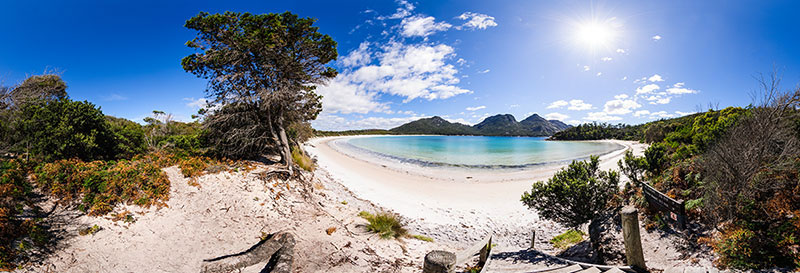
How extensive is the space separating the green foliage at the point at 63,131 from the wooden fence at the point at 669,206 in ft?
50.4

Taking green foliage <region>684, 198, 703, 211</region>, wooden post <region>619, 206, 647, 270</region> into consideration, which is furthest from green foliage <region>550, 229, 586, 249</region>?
wooden post <region>619, 206, 647, 270</region>

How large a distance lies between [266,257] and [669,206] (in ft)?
30.2

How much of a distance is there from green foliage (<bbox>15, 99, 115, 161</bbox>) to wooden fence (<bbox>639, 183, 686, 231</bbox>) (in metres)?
15.4

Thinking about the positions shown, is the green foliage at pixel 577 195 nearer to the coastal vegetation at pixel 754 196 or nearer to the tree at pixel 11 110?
the coastal vegetation at pixel 754 196

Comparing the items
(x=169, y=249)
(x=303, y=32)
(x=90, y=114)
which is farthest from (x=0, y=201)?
(x=303, y=32)

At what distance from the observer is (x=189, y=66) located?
8.77 m

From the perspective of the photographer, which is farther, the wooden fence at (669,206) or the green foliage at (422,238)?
the green foliage at (422,238)

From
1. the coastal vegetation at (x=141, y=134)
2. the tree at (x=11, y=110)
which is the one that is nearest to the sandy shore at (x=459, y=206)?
the coastal vegetation at (x=141, y=134)

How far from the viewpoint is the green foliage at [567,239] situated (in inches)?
280

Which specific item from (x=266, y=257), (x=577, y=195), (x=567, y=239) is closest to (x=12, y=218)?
(x=266, y=257)

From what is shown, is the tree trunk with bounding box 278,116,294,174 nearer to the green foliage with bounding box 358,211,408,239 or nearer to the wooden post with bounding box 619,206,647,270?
the green foliage with bounding box 358,211,408,239

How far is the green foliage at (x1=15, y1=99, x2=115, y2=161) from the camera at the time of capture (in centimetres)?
661

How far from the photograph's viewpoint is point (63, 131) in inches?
266

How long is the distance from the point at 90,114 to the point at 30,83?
10.4 feet
